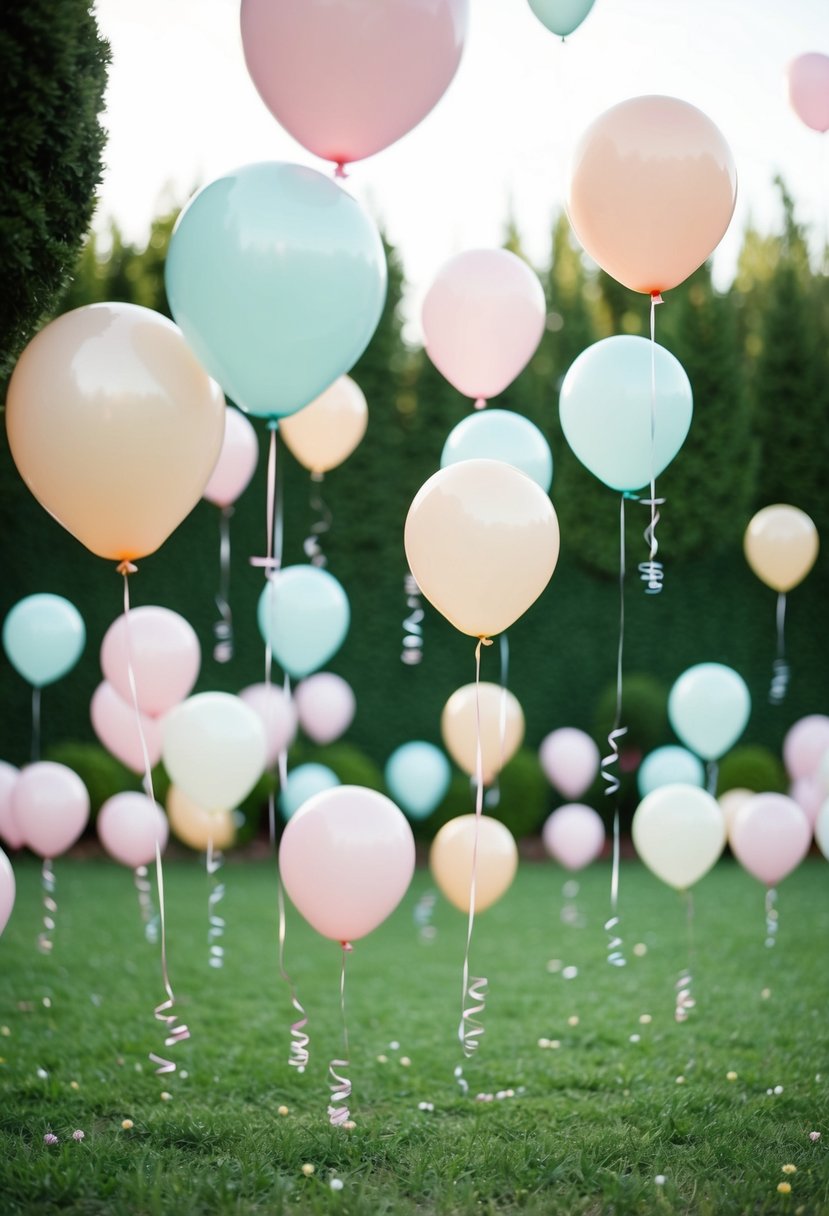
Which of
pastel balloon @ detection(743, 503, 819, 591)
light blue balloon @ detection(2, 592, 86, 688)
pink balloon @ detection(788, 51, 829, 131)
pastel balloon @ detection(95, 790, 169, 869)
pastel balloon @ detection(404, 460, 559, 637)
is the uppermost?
pink balloon @ detection(788, 51, 829, 131)

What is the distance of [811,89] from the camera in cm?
473

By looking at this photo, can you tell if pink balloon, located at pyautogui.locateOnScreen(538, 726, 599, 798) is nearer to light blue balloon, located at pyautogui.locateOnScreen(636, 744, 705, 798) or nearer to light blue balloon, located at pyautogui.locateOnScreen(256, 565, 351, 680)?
light blue balloon, located at pyautogui.locateOnScreen(636, 744, 705, 798)

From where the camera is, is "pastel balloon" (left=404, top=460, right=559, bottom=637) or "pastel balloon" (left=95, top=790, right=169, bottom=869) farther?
"pastel balloon" (left=95, top=790, right=169, bottom=869)

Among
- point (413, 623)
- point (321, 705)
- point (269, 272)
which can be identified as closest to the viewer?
point (269, 272)

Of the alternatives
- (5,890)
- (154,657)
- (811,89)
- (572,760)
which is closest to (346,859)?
(5,890)

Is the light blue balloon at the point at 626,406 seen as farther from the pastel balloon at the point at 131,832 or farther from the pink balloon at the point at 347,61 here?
the pastel balloon at the point at 131,832

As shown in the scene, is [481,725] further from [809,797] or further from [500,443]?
[809,797]

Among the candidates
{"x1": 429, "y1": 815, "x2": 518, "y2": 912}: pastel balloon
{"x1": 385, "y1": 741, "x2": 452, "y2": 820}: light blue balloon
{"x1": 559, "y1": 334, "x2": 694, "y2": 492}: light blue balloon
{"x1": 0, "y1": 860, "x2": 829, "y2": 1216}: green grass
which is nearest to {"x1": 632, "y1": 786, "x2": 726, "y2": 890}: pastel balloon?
{"x1": 429, "y1": 815, "x2": 518, "y2": 912}: pastel balloon

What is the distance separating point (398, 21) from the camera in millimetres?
2748

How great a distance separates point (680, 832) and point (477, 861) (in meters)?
0.80

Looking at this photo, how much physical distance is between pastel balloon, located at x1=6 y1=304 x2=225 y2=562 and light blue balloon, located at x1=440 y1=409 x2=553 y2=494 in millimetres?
1363

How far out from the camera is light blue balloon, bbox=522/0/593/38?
145 inches

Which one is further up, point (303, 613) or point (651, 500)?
point (651, 500)

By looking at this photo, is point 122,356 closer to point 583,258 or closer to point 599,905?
point 599,905
